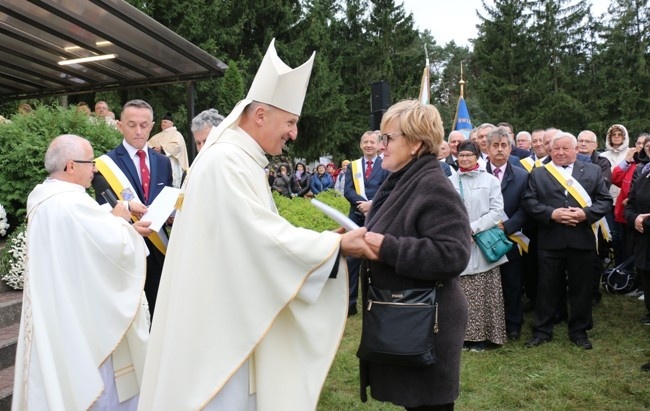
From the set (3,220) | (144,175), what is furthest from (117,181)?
(3,220)

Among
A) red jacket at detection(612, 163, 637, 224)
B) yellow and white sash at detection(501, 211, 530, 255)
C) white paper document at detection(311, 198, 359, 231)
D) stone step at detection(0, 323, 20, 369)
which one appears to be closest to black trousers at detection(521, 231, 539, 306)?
yellow and white sash at detection(501, 211, 530, 255)

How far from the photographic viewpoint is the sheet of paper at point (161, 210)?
394 cm

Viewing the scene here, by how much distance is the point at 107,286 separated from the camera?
3.57 metres

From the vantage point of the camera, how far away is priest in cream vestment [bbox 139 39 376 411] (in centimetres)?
249

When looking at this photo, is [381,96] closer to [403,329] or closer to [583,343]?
[583,343]

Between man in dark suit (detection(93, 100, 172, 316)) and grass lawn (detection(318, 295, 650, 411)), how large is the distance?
1850 millimetres

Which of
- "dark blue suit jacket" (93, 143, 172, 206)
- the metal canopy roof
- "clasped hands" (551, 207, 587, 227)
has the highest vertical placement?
the metal canopy roof

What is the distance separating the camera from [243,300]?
2500 millimetres

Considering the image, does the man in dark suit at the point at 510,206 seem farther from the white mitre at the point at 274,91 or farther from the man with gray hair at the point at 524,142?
the white mitre at the point at 274,91

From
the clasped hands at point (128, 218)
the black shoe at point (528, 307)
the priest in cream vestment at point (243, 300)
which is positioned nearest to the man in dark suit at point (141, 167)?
the clasped hands at point (128, 218)

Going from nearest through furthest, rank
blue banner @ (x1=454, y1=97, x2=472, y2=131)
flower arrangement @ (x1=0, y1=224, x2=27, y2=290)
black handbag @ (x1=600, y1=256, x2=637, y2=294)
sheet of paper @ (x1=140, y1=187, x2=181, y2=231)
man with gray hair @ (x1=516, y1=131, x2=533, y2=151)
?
sheet of paper @ (x1=140, y1=187, x2=181, y2=231)
flower arrangement @ (x1=0, y1=224, x2=27, y2=290)
black handbag @ (x1=600, y1=256, x2=637, y2=294)
man with gray hair @ (x1=516, y1=131, x2=533, y2=151)
blue banner @ (x1=454, y1=97, x2=472, y2=131)

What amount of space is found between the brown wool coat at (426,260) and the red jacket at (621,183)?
17.9 feet

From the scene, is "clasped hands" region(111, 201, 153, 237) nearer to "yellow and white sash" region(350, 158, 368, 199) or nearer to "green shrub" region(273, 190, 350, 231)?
"yellow and white sash" region(350, 158, 368, 199)

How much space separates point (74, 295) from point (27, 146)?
3.60 m
